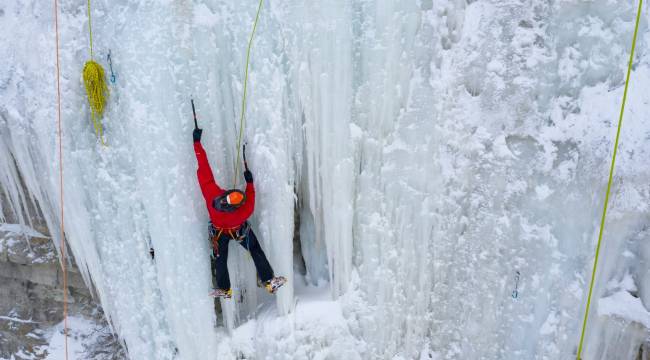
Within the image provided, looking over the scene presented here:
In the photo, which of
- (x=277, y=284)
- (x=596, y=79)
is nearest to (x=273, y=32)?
(x=277, y=284)

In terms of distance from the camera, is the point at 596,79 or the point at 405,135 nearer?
the point at 596,79

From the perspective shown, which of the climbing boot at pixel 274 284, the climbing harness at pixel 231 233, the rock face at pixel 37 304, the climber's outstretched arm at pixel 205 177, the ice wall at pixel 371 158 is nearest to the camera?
the ice wall at pixel 371 158

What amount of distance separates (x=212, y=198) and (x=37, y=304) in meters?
3.30

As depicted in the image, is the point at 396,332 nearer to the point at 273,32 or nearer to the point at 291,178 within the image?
the point at 291,178

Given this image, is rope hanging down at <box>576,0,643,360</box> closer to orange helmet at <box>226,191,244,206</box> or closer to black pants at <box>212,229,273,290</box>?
black pants at <box>212,229,273,290</box>

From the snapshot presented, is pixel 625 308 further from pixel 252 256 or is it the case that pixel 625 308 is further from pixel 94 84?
→ pixel 94 84

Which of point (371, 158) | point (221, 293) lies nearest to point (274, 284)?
point (221, 293)

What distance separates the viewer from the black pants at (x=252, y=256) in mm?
3422

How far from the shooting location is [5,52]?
11.9 feet

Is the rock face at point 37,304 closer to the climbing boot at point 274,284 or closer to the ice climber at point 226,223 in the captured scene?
the ice climber at point 226,223

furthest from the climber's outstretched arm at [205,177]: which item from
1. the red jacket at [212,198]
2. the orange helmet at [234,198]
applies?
the orange helmet at [234,198]

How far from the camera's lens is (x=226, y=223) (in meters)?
3.25

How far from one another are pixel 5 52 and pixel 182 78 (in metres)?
1.46

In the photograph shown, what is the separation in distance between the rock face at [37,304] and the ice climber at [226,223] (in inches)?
84.7
